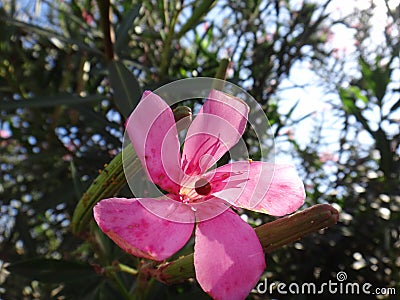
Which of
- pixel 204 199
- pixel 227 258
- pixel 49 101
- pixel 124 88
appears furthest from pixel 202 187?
pixel 49 101

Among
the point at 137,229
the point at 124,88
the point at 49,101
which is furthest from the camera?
the point at 49,101

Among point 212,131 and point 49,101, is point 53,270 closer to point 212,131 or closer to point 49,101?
point 49,101

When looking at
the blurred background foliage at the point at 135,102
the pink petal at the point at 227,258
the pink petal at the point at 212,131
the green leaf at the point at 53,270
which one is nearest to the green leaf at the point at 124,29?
the blurred background foliage at the point at 135,102

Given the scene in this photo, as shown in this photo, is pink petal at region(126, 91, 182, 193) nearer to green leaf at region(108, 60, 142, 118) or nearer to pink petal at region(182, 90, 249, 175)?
pink petal at region(182, 90, 249, 175)

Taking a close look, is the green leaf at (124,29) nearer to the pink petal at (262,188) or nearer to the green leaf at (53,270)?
the green leaf at (53,270)

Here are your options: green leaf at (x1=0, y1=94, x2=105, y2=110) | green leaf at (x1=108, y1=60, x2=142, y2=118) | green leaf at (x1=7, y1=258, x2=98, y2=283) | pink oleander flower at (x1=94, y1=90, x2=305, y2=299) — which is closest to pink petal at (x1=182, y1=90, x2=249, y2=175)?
pink oleander flower at (x1=94, y1=90, x2=305, y2=299)

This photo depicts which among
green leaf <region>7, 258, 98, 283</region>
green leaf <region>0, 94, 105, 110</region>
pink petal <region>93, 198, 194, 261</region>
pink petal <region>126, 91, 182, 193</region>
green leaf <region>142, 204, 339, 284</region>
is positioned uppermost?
pink petal <region>126, 91, 182, 193</region>
